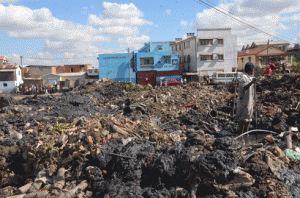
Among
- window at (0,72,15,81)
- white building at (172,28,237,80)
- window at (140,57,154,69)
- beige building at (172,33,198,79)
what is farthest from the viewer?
beige building at (172,33,198,79)

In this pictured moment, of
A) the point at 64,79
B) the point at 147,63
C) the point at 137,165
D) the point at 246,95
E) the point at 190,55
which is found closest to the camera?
the point at 137,165

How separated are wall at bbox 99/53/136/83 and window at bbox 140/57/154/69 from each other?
1883 millimetres

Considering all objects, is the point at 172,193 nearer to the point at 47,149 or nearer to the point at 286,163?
the point at 286,163

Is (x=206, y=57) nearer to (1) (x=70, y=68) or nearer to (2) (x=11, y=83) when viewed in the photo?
(1) (x=70, y=68)

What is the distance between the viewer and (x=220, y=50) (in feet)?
124

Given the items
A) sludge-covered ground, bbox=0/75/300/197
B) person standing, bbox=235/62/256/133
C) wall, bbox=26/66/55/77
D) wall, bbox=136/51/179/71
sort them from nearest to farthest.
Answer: sludge-covered ground, bbox=0/75/300/197 → person standing, bbox=235/62/256/133 → wall, bbox=136/51/179/71 → wall, bbox=26/66/55/77

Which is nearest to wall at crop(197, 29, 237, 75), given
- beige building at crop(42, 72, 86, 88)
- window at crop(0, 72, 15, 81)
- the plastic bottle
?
beige building at crop(42, 72, 86, 88)

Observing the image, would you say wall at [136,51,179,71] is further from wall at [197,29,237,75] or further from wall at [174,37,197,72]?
wall at [197,29,237,75]

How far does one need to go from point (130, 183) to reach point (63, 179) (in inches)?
53.9

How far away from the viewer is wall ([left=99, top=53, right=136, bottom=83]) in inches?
1418

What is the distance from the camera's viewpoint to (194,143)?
452cm

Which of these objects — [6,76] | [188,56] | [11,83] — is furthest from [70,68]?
[188,56]

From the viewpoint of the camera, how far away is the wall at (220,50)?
3762 centimetres

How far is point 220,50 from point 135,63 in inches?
529
